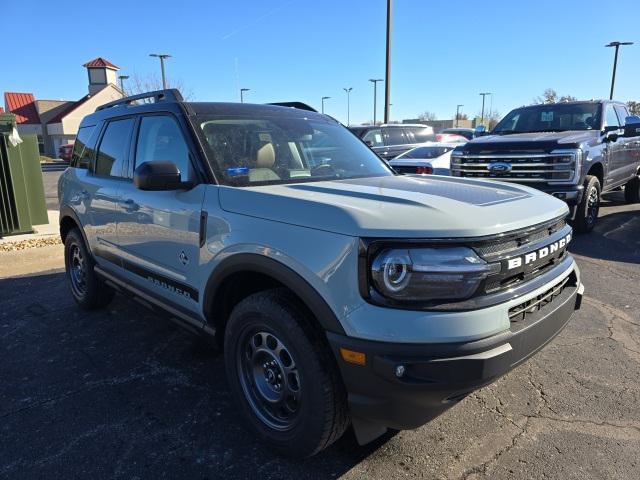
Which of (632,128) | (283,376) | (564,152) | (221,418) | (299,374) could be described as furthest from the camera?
(632,128)

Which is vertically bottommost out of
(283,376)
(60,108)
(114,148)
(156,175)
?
(283,376)

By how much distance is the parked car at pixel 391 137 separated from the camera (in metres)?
13.1

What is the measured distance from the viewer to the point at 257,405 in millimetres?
2736

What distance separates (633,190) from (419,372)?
1087 centimetres

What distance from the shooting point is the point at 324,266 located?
2150 mm

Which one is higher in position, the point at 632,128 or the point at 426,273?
the point at 632,128

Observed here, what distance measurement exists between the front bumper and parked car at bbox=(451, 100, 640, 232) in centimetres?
558

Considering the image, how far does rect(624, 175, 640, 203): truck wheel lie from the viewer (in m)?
10.4

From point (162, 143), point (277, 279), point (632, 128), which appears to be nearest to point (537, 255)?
point (277, 279)

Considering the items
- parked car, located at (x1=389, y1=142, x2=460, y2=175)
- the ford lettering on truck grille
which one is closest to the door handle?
the ford lettering on truck grille

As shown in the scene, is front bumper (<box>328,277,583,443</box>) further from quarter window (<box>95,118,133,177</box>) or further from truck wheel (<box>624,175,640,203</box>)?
truck wheel (<box>624,175,640,203</box>)

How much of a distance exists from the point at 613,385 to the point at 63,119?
167 ft

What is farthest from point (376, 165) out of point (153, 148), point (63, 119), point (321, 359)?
point (63, 119)

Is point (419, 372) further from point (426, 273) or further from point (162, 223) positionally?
point (162, 223)
